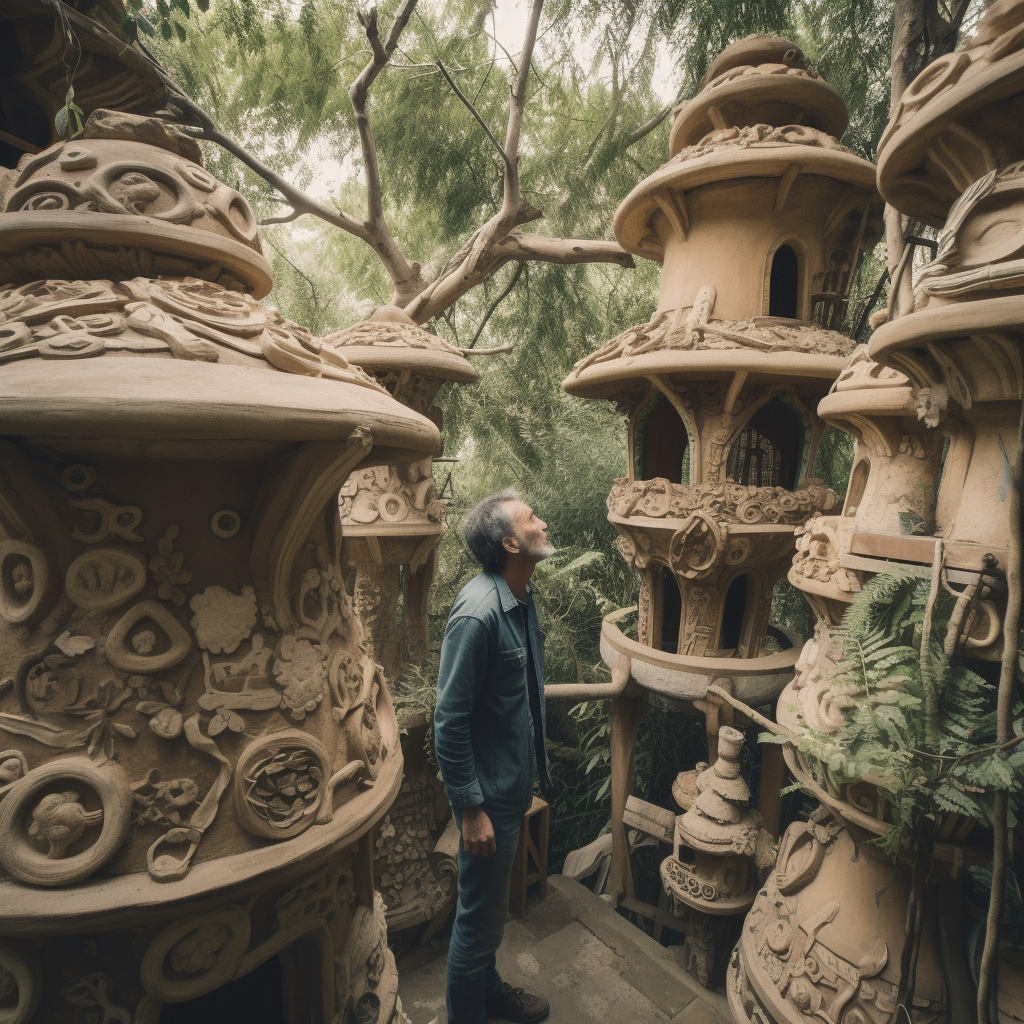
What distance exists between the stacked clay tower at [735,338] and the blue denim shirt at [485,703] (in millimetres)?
2327

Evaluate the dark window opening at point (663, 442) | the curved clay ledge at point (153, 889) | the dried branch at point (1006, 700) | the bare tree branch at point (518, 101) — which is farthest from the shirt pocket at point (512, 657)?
the bare tree branch at point (518, 101)

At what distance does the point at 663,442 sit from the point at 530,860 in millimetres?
3684

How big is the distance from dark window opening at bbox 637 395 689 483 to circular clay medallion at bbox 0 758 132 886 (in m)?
4.76

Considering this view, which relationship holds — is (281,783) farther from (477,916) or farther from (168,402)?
(477,916)

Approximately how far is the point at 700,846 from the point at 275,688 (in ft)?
10.3

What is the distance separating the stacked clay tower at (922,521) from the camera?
6.11ft

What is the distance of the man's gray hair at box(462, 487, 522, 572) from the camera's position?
98.4 inches

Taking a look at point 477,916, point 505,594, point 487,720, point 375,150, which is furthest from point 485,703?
point 375,150

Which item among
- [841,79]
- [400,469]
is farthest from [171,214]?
[841,79]

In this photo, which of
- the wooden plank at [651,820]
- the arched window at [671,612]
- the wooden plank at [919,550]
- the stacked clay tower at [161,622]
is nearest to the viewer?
the stacked clay tower at [161,622]

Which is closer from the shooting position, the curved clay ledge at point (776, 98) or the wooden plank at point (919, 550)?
the wooden plank at point (919, 550)

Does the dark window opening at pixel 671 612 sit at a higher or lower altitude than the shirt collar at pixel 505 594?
lower

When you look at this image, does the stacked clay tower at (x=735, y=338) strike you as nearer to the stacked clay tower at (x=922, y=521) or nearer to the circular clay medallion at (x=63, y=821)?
the stacked clay tower at (x=922, y=521)

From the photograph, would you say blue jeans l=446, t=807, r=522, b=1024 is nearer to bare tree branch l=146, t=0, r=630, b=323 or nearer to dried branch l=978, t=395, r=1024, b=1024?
dried branch l=978, t=395, r=1024, b=1024
